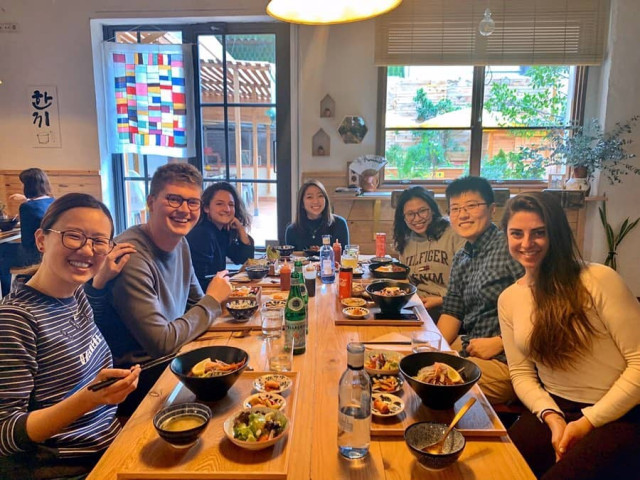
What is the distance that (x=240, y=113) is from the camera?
4273 millimetres

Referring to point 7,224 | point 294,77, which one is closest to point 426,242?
point 294,77

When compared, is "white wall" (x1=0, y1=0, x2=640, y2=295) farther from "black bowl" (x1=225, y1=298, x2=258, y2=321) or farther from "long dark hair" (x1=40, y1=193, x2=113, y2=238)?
"long dark hair" (x1=40, y1=193, x2=113, y2=238)

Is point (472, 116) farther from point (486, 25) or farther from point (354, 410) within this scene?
point (354, 410)

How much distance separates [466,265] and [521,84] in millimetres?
2533

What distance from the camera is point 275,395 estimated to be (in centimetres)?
120

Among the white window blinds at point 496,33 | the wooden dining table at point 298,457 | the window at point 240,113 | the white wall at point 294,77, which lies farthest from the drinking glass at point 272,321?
the white window blinds at point 496,33

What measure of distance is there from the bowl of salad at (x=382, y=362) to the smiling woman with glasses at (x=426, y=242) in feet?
4.11

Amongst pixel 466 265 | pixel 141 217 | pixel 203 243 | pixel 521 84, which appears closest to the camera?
pixel 466 265

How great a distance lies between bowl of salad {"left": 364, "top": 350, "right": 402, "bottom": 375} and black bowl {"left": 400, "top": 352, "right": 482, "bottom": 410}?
0.04 m

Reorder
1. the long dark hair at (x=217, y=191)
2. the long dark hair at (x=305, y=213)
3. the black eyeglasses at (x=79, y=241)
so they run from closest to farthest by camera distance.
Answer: the black eyeglasses at (x=79, y=241)
the long dark hair at (x=217, y=191)
the long dark hair at (x=305, y=213)

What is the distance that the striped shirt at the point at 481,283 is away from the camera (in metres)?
1.98

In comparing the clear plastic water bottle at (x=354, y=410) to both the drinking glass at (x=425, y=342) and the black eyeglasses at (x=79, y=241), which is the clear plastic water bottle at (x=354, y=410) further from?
the black eyeglasses at (x=79, y=241)

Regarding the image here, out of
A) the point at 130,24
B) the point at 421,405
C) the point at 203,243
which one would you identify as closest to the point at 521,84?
the point at 203,243

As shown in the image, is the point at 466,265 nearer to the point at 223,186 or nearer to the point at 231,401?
the point at 231,401
